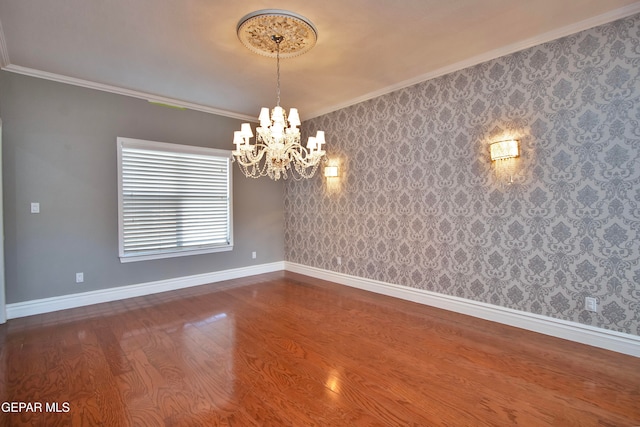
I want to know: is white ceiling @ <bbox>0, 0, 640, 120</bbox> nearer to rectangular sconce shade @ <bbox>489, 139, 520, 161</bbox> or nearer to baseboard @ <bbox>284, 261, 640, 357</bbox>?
rectangular sconce shade @ <bbox>489, 139, 520, 161</bbox>

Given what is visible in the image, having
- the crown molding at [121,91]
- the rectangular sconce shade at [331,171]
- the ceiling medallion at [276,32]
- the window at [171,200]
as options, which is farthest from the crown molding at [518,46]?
the window at [171,200]

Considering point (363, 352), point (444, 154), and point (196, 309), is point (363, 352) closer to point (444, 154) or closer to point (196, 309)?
point (196, 309)

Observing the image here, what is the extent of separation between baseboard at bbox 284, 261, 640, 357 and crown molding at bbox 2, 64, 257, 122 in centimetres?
357

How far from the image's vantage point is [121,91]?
414cm

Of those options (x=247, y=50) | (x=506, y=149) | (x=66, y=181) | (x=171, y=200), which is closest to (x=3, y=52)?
(x=66, y=181)

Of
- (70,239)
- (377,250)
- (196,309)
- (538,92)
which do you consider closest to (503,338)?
(377,250)

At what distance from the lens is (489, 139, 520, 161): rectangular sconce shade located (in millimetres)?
3100

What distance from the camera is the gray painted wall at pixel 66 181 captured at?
3500 mm

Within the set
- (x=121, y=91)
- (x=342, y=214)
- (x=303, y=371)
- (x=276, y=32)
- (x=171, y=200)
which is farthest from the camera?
(x=342, y=214)

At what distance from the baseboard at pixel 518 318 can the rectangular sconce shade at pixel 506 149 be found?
1622mm

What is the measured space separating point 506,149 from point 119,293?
5119 mm

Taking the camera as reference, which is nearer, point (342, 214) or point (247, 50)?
point (247, 50)

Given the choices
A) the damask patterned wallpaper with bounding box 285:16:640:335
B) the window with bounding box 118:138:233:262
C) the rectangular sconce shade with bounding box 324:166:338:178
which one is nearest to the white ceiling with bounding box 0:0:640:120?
the damask patterned wallpaper with bounding box 285:16:640:335

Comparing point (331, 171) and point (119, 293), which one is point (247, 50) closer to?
point (331, 171)
